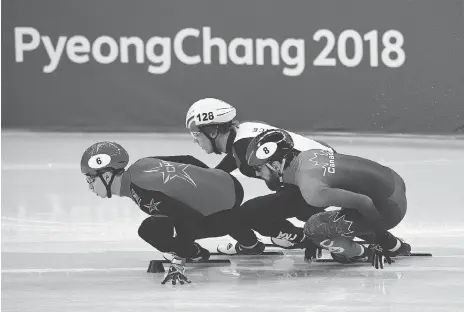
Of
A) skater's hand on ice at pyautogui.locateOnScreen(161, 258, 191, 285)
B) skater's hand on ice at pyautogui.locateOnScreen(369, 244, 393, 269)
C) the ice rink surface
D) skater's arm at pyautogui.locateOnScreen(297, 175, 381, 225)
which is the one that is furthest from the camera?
skater's hand on ice at pyautogui.locateOnScreen(369, 244, 393, 269)

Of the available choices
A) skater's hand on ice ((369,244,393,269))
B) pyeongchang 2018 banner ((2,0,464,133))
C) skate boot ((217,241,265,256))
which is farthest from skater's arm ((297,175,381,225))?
pyeongchang 2018 banner ((2,0,464,133))

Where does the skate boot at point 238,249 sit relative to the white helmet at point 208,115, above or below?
below

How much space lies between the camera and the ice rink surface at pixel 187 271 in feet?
15.4

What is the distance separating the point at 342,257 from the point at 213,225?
687mm

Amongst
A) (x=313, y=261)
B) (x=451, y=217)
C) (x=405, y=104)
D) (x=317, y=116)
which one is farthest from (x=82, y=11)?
(x=313, y=261)

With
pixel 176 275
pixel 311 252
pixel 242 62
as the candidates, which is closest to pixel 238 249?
pixel 311 252

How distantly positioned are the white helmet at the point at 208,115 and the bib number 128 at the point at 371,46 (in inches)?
232

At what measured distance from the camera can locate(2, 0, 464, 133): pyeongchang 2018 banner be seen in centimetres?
1138

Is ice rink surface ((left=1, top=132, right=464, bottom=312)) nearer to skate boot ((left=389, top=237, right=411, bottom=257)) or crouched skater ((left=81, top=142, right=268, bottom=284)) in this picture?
skate boot ((left=389, top=237, right=411, bottom=257))

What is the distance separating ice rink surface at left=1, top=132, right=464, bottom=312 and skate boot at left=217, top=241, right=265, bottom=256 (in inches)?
2.0

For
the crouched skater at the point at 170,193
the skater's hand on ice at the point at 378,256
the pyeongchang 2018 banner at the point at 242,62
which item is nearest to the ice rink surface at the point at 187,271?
the skater's hand on ice at the point at 378,256

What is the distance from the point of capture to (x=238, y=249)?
5.84 metres

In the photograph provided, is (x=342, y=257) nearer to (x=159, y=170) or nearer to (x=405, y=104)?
(x=159, y=170)

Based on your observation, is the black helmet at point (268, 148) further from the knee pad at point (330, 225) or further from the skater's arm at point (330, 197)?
the knee pad at point (330, 225)
